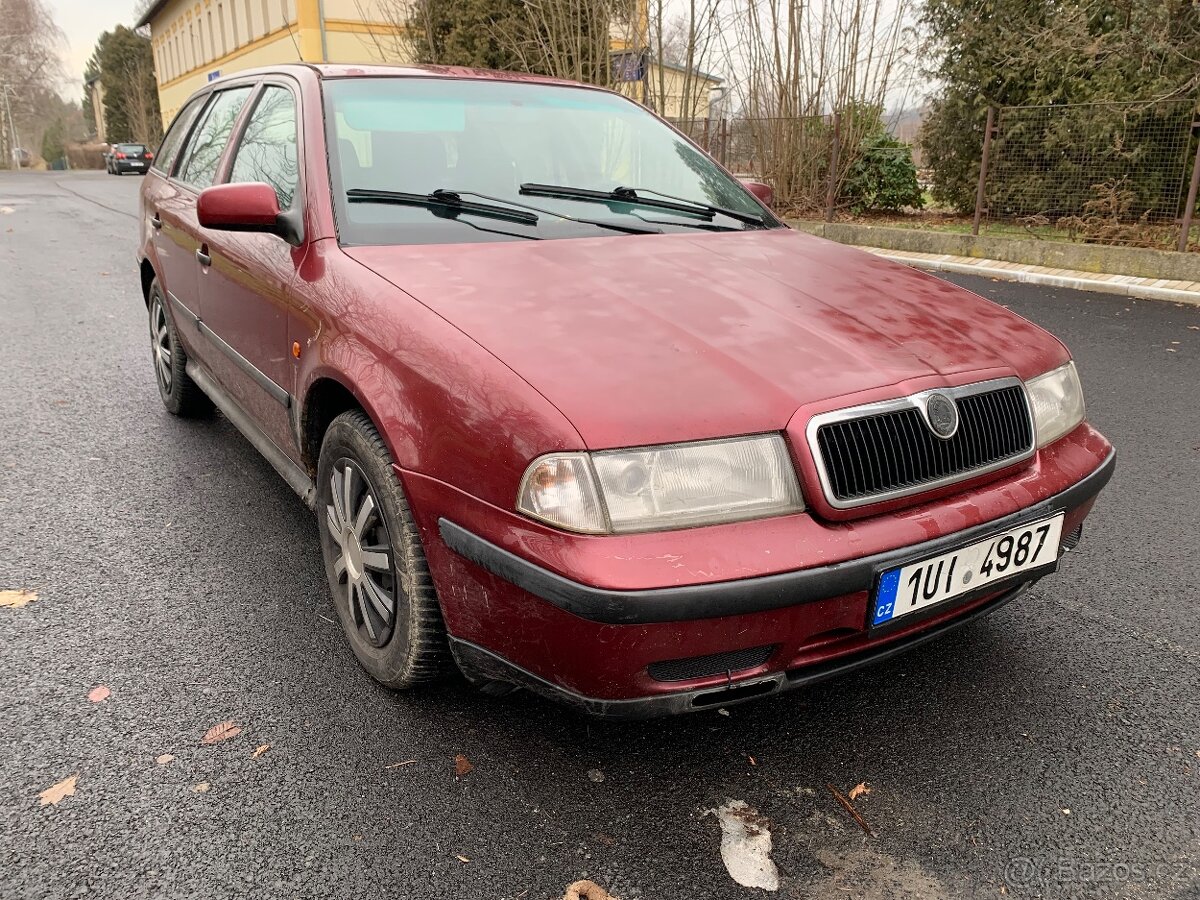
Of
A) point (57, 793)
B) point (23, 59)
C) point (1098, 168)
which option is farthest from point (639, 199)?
point (23, 59)

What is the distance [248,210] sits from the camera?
2693 millimetres

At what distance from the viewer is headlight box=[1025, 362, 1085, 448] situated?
7.72 ft

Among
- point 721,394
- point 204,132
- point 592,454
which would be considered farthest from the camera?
point 204,132

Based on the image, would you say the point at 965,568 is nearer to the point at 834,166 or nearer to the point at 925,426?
the point at 925,426

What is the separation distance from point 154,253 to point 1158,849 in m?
4.73

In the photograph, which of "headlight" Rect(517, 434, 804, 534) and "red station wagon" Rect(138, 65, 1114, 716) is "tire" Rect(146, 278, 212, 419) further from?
"headlight" Rect(517, 434, 804, 534)

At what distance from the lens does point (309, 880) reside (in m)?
1.85

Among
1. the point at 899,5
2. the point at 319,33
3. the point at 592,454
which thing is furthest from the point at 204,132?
the point at 319,33

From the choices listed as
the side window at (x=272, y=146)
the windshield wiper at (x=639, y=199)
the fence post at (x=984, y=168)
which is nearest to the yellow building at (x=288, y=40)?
the fence post at (x=984, y=168)

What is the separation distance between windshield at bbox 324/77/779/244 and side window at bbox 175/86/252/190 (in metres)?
0.98

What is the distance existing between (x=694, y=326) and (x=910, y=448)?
57 centimetres

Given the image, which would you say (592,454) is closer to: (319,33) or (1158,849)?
(1158,849)

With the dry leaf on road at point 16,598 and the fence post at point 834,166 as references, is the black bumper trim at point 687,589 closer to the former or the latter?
the dry leaf on road at point 16,598

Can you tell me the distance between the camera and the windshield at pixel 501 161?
2.75 meters
